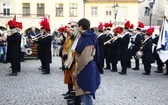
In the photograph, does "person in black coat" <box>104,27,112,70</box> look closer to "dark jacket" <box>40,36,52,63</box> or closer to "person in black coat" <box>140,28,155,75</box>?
"person in black coat" <box>140,28,155,75</box>

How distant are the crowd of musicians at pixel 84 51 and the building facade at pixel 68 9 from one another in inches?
951

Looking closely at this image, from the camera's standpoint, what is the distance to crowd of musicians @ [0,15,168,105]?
5871 millimetres

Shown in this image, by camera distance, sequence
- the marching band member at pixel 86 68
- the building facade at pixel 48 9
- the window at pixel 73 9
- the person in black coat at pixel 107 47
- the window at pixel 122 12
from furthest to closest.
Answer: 1. the window at pixel 122 12
2. the window at pixel 73 9
3. the building facade at pixel 48 9
4. the person in black coat at pixel 107 47
5. the marching band member at pixel 86 68

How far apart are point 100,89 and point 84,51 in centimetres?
369

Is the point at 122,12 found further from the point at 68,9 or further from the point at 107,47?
the point at 107,47

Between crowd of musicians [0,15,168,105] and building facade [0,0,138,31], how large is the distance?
24145 mm

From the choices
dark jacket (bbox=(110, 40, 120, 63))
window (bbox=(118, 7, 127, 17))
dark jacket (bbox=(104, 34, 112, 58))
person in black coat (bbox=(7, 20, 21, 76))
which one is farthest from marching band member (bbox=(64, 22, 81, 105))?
window (bbox=(118, 7, 127, 17))

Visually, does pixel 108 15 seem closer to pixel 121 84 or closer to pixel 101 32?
pixel 101 32

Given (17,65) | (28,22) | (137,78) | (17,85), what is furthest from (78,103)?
(28,22)

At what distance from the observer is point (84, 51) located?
581cm

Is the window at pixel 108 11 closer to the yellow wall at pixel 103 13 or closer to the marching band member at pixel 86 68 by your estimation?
the yellow wall at pixel 103 13

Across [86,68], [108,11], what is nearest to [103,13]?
[108,11]

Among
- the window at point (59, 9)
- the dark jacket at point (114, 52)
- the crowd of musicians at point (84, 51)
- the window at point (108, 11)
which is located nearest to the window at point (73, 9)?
the window at point (59, 9)

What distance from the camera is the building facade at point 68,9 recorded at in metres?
38.8
